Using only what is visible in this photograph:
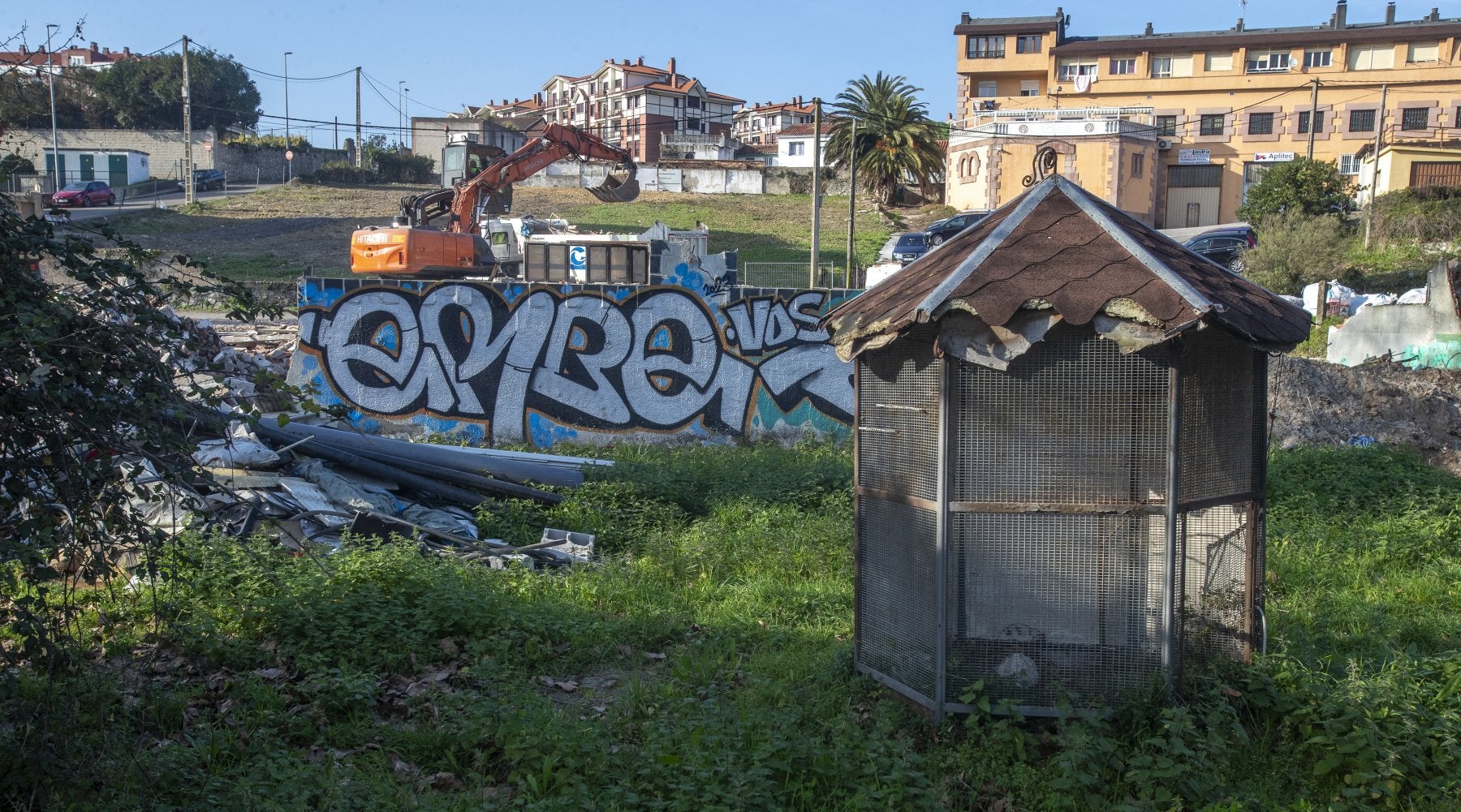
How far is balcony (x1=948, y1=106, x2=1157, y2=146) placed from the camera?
46.8 meters

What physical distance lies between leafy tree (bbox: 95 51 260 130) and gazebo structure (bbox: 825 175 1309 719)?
64021 millimetres

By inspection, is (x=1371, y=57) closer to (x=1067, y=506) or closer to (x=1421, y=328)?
(x=1421, y=328)

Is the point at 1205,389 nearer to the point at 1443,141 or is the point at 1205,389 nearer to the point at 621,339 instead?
the point at 621,339

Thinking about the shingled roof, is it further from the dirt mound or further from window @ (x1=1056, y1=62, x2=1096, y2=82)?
window @ (x1=1056, y1=62, x2=1096, y2=82)

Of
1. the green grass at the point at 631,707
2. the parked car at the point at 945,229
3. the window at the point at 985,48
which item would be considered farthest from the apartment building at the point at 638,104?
the green grass at the point at 631,707

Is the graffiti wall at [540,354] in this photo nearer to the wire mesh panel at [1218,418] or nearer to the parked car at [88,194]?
the wire mesh panel at [1218,418]

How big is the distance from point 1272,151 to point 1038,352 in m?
55.7

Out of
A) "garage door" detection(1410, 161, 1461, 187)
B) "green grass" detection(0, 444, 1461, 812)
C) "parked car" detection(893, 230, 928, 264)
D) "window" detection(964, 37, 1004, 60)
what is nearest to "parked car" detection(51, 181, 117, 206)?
"parked car" detection(893, 230, 928, 264)

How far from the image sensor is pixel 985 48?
59.8 meters

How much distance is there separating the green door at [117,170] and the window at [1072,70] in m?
51.7

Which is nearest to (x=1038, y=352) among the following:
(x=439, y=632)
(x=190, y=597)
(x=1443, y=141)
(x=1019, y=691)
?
(x=1019, y=691)

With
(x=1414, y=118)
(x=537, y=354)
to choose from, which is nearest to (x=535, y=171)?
(x=537, y=354)

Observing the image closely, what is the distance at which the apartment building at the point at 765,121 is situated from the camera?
95375 mm

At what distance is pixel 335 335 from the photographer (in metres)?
14.3
